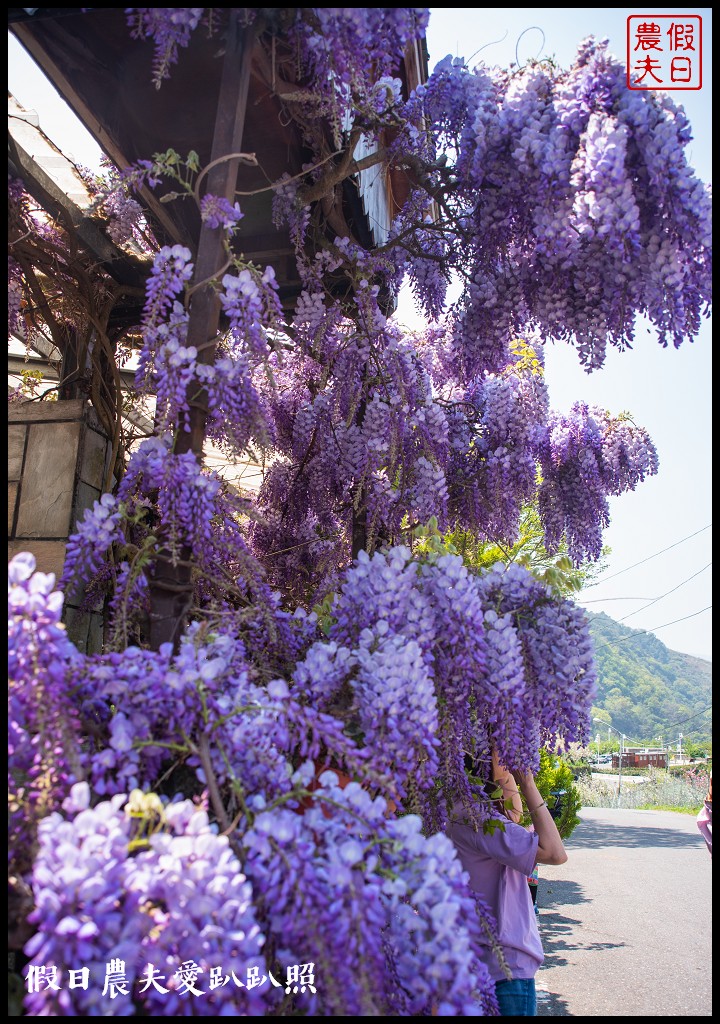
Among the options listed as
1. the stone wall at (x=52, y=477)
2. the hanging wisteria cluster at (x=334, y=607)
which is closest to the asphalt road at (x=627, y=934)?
the hanging wisteria cluster at (x=334, y=607)

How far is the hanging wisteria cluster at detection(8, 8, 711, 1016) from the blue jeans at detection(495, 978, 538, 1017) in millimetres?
543

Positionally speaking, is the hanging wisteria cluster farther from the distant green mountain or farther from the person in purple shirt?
the distant green mountain

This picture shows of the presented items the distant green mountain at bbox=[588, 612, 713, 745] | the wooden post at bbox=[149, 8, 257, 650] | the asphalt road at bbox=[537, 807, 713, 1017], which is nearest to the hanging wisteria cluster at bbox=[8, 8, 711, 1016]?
the wooden post at bbox=[149, 8, 257, 650]

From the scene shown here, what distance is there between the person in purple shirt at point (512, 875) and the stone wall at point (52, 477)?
5.45 feet

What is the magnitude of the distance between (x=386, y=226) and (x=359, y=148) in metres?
0.72

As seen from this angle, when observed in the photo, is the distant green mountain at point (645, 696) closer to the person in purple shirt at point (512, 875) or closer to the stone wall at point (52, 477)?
the person in purple shirt at point (512, 875)

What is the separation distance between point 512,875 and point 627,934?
6632mm

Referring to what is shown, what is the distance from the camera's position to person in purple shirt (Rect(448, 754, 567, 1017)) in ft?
7.04

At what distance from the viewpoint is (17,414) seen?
2977mm

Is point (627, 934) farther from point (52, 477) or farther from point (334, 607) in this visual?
point (52, 477)

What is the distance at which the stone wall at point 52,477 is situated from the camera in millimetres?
2795

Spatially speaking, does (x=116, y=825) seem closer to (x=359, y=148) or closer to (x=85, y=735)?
(x=85, y=735)

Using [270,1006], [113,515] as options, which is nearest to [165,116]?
[113,515]

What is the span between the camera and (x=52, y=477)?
9.42 feet
